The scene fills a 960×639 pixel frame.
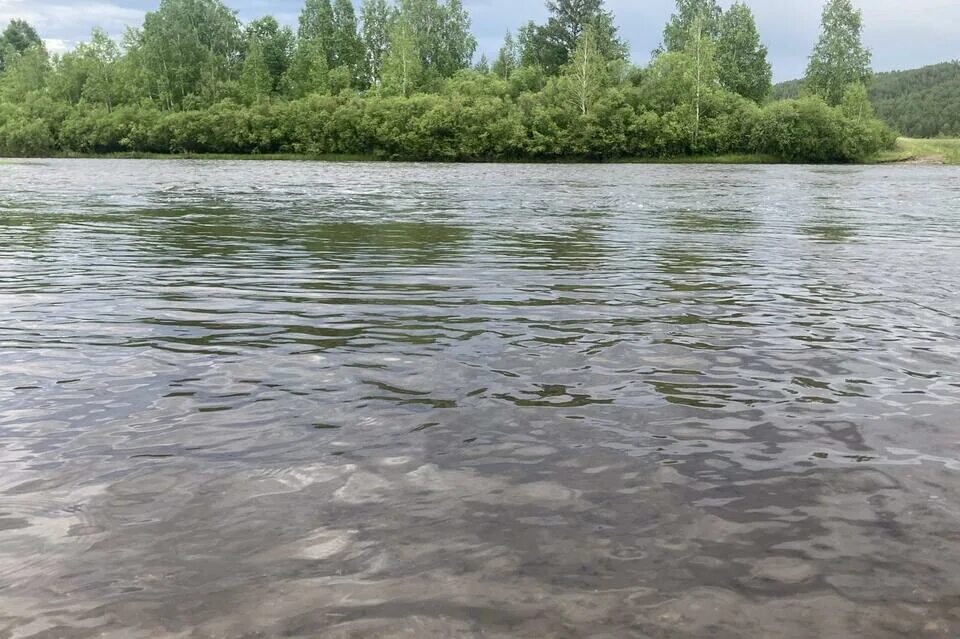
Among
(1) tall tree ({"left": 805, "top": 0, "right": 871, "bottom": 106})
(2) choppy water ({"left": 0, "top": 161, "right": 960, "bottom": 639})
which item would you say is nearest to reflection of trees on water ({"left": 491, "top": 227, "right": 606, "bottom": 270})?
(2) choppy water ({"left": 0, "top": 161, "right": 960, "bottom": 639})

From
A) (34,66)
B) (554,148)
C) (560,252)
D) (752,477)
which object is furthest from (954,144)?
(34,66)

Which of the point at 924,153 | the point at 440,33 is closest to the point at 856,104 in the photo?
the point at 924,153

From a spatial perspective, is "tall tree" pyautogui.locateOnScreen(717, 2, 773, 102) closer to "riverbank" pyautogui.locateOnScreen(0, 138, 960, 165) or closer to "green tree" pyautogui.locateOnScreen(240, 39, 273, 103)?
"riverbank" pyautogui.locateOnScreen(0, 138, 960, 165)

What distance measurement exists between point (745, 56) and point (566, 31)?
31453 millimetres

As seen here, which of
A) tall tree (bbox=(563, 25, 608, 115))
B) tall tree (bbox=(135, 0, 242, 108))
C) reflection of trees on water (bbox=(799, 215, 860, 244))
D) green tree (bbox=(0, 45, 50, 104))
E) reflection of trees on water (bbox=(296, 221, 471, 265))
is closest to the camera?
reflection of trees on water (bbox=(296, 221, 471, 265))

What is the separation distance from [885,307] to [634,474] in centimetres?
718

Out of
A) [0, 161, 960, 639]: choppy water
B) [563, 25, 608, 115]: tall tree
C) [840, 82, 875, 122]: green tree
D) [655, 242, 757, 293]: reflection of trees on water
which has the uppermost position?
[563, 25, 608, 115]: tall tree

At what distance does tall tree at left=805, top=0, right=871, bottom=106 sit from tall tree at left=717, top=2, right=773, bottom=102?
452 inches

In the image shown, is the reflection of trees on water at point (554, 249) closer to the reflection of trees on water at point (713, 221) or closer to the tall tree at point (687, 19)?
the reflection of trees on water at point (713, 221)

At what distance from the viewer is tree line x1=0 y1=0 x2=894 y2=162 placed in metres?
98.1

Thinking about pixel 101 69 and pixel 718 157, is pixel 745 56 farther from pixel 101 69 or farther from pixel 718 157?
pixel 101 69

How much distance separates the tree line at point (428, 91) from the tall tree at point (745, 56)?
238 mm

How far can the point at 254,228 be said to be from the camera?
20531 millimetres

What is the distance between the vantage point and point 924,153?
94.1 m
